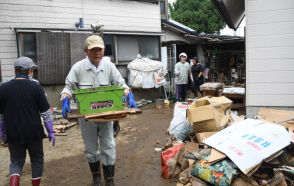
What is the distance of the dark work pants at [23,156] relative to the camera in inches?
167

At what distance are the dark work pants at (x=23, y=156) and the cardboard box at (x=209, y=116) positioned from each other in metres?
2.47

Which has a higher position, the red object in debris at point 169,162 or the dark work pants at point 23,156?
the dark work pants at point 23,156

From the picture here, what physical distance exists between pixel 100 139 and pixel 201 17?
28.6m

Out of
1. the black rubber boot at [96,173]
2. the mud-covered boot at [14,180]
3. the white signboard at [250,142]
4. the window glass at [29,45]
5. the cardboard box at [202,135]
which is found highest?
the window glass at [29,45]

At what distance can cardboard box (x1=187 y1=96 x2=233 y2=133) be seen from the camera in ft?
18.5

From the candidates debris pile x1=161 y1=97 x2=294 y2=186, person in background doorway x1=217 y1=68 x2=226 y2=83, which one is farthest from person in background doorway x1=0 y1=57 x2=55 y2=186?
person in background doorway x1=217 y1=68 x2=226 y2=83

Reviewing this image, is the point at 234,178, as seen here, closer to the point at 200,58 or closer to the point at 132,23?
the point at 132,23

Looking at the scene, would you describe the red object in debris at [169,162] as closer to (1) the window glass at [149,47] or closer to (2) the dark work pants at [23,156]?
(2) the dark work pants at [23,156]

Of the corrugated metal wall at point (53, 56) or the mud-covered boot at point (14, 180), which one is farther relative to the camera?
the corrugated metal wall at point (53, 56)

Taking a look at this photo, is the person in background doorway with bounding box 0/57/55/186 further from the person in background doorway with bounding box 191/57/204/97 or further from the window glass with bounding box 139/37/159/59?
the window glass with bounding box 139/37/159/59

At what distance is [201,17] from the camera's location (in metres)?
31.8

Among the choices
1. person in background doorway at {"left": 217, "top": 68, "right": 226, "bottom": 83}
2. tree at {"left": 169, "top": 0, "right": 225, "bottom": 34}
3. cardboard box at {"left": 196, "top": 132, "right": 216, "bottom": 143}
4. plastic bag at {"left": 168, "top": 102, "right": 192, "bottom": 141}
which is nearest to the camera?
cardboard box at {"left": 196, "top": 132, "right": 216, "bottom": 143}

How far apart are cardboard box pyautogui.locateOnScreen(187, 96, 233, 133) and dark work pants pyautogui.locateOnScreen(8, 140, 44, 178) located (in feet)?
8.10

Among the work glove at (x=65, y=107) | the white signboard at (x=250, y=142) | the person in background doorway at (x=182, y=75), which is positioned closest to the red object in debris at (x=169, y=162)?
the white signboard at (x=250, y=142)
